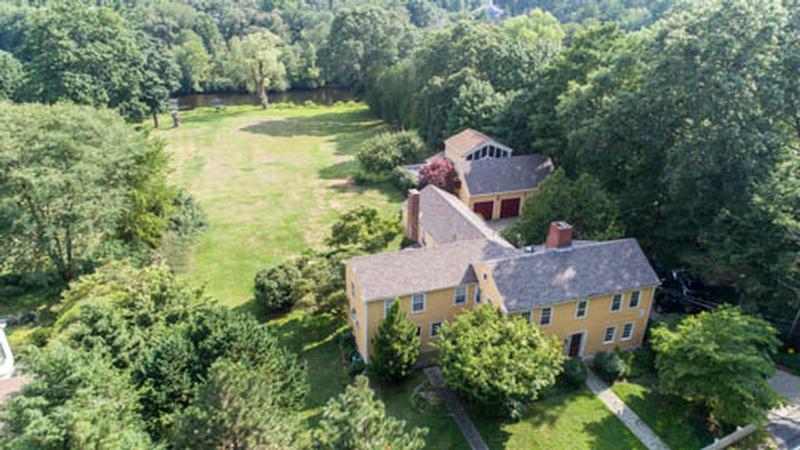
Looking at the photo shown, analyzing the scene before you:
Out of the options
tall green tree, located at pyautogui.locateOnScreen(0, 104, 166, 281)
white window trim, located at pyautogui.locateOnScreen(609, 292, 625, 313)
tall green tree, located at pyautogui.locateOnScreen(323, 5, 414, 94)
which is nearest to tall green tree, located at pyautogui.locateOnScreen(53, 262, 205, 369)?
tall green tree, located at pyautogui.locateOnScreen(0, 104, 166, 281)

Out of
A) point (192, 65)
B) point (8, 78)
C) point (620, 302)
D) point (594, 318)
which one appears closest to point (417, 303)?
point (594, 318)

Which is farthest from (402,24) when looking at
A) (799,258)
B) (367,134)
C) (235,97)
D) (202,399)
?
(202,399)

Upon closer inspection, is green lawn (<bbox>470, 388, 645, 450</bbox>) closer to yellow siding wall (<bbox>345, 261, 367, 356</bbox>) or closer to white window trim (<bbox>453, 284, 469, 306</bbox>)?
white window trim (<bbox>453, 284, 469, 306</bbox>)

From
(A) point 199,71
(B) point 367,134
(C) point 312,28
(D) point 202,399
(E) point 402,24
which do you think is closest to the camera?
(D) point 202,399

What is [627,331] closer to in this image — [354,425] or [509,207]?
[509,207]

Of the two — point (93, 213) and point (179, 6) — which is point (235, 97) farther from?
point (93, 213)

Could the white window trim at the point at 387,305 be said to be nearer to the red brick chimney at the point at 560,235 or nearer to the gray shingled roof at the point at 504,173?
the red brick chimney at the point at 560,235

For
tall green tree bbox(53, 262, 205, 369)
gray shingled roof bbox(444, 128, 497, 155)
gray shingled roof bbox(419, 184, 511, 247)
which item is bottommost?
tall green tree bbox(53, 262, 205, 369)
